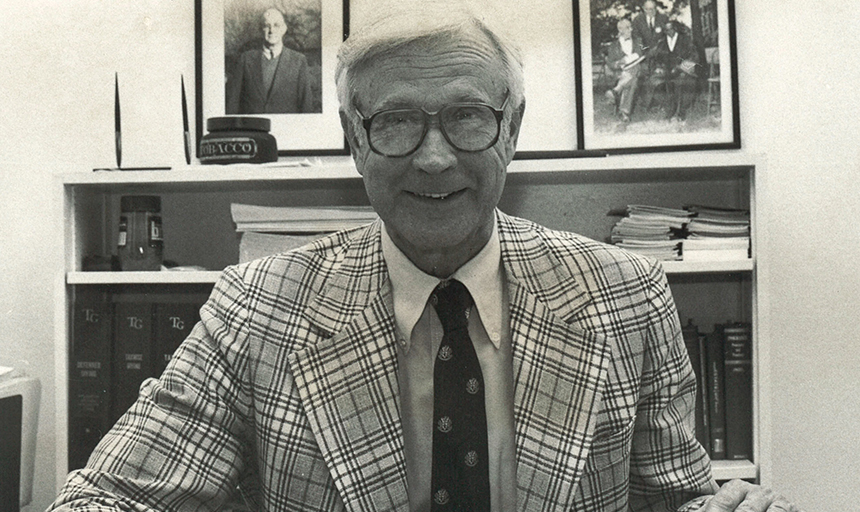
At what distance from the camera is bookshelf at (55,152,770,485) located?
1717 mm

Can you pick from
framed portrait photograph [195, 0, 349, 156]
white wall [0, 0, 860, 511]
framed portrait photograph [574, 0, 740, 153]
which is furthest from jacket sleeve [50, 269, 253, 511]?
white wall [0, 0, 860, 511]

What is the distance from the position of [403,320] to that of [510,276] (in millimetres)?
181

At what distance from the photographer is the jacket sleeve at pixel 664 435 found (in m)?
1.19

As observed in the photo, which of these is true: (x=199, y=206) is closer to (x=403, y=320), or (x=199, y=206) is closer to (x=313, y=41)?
(x=313, y=41)

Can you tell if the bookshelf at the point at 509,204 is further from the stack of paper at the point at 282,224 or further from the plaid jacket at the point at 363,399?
the plaid jacket at the point at 363,399

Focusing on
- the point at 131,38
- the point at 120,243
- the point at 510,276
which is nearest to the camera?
the point at 510,276

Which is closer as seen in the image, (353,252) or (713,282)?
(353,252)

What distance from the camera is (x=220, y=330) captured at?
1.17 meters

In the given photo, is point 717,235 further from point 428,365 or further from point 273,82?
point 273,82

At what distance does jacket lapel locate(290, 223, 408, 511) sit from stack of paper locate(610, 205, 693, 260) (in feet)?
2.56

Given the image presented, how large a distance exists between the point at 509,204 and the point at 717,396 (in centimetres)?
68

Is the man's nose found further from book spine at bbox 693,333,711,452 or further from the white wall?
the white wall

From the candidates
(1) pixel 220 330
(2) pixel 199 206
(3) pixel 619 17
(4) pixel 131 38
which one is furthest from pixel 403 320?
(4) pixel 131 38

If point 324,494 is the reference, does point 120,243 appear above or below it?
above
